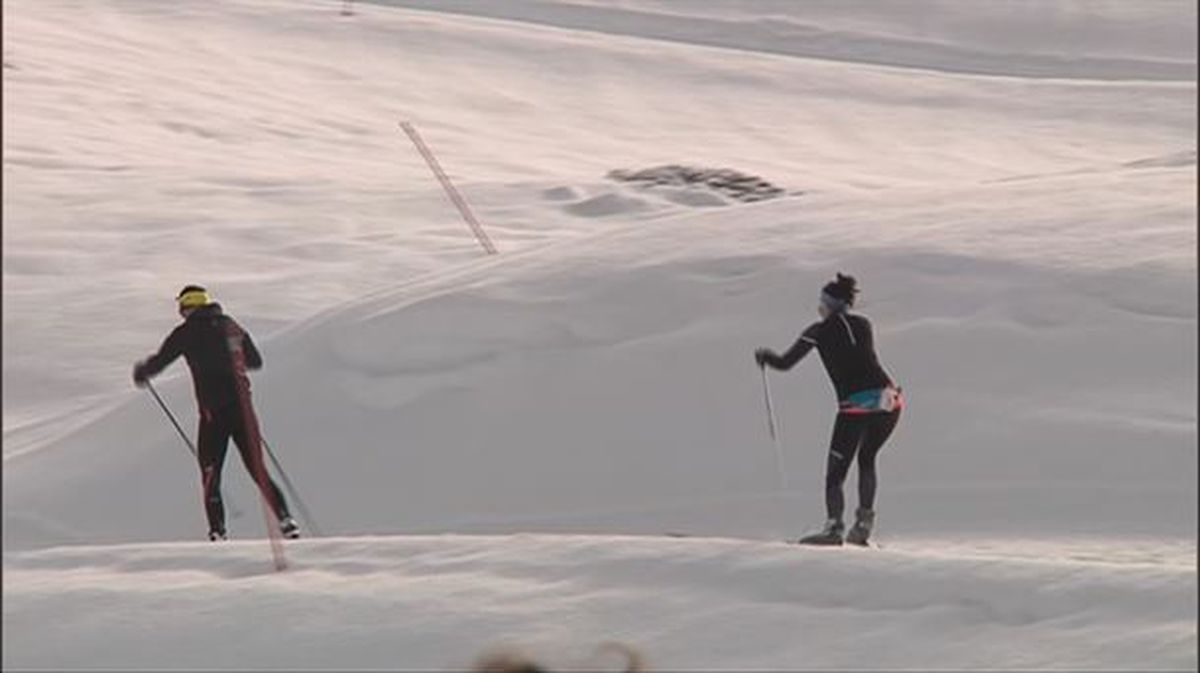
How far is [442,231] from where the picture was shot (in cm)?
2161

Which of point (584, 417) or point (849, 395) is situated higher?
point (584, 417)

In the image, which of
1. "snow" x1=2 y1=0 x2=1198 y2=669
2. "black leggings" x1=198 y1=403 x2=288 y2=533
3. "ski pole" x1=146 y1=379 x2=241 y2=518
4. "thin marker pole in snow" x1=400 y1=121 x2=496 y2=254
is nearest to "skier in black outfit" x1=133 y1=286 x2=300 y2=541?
"black leggings" x1=198 y1=403 x2=288 y2=533

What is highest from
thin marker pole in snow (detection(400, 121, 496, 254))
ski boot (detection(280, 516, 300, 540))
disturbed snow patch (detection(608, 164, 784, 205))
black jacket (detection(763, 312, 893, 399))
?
disturbed snow patch (detection(608, 164, 784, 205))

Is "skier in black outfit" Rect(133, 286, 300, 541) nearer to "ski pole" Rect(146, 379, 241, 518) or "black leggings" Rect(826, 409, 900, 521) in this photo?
"ski pole" Rect(146, 379, 241, 518)

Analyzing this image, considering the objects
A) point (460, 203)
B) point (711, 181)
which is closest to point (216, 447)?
point (460, 203)

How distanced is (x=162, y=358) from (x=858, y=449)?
2.81m

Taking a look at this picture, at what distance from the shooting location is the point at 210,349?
1142 cm

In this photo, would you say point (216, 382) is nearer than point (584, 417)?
Yes

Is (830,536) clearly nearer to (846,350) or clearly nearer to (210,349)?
(846,350)

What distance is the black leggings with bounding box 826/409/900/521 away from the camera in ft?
33.2

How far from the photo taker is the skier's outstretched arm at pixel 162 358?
441 inches

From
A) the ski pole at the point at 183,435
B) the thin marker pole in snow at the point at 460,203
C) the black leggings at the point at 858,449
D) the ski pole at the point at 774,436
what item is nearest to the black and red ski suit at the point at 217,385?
the ski pole at the point at 183,435

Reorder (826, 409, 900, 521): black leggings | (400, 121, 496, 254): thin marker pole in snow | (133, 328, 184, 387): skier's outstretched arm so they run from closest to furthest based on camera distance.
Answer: (826, 409, 900, 521): black leggings → (133, 328, 184, 387): skier's outstretched arm → (400, 121, 496, 254): thin marker pole in snow

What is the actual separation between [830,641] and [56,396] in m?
9.04
